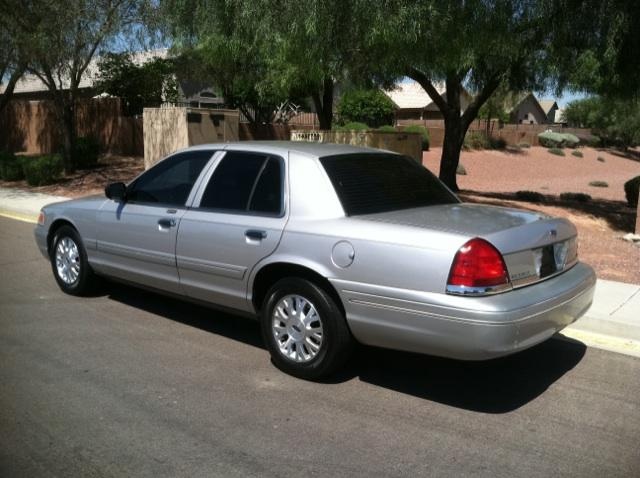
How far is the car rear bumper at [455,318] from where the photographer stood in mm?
4055

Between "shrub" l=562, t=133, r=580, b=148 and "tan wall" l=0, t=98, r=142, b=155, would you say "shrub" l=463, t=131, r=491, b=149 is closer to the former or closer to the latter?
"shrub" l=562, t=133, r=580, b=148

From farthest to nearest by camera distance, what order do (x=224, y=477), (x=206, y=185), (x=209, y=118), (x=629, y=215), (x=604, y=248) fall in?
(x=209, y=118)
(x=629, y=215)
(x=604, y=248)
(x=206, y=185)
(x=224, y=477)

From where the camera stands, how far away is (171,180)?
597cm

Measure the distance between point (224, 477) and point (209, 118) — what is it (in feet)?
45.5

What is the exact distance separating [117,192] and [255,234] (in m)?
1.83

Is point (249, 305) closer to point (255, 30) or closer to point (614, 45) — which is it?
point (255, 30)

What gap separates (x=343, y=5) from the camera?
9.24 m

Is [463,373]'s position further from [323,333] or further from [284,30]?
[284,30]

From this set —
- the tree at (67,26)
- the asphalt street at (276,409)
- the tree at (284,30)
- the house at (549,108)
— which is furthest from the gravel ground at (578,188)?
the house at (549,108)

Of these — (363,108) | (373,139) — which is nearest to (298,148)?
(373,139)

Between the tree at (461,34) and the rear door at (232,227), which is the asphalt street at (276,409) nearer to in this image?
the rear door at (232,227)

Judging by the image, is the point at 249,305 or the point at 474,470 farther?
the point at 249,305

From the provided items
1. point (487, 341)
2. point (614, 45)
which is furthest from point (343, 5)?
point (487, 341)

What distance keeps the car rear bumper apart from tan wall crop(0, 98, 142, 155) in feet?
66.3
